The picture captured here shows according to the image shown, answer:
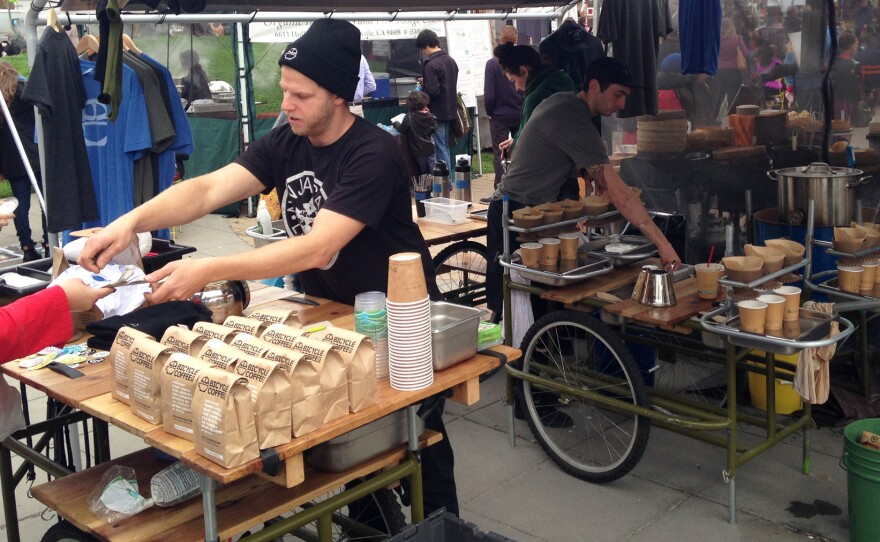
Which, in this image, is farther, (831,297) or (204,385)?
(831,297)

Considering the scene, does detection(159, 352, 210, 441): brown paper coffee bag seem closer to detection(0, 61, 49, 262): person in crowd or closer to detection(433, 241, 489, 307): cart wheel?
detection(433, 241, 489, 307): cart wheel

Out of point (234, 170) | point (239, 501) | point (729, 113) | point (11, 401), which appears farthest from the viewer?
point (729, 113)

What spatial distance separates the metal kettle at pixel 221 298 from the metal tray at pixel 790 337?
6.47 feet

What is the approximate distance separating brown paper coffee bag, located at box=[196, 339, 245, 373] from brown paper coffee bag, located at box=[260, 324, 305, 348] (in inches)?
5.0

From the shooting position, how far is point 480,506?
4297mm

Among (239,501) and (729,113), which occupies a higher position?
(729,113)

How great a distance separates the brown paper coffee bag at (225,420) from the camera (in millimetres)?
2199

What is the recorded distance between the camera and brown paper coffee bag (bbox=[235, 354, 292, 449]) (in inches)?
89.0

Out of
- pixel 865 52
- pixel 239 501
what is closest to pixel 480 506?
pixel 239 501

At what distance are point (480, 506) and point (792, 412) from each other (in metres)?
1.97

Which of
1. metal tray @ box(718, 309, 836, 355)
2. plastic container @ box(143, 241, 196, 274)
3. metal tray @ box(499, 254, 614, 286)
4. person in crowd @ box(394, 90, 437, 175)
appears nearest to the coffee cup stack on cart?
metal tray @ box(718, 309, 836, 355)

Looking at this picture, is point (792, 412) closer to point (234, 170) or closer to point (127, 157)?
Result: point (234, 170)

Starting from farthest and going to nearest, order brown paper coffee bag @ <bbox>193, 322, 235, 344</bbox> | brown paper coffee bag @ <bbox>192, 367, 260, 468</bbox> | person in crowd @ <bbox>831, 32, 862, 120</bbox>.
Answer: person in crowd @ <bbox>831, 32, 862, 120</bbox>
brown paper coffee bag @ <bbox>193, 322, 235, 344</bbox>
brown paper coffee bag @ <bbox>192, 367, 260, 468</bbox>

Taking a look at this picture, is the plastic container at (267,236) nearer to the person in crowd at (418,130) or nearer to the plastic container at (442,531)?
the plastic container at (442,531)
